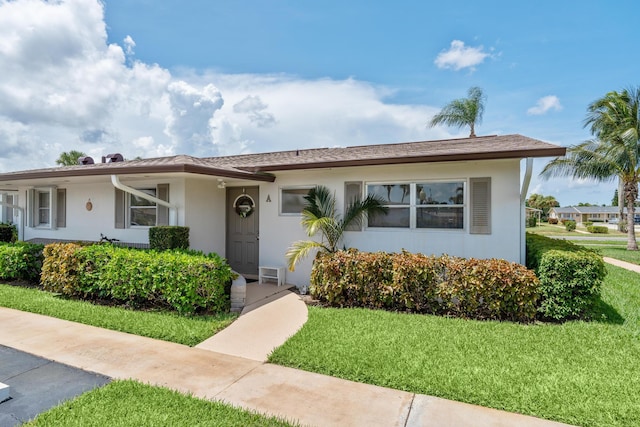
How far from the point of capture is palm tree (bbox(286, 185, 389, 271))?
25.1ft

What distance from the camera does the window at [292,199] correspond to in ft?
28.6

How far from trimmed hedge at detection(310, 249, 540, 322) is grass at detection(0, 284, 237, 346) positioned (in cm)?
212

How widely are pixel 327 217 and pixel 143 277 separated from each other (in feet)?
12.9

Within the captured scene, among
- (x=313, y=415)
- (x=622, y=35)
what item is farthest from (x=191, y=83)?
(x=622, y=35)

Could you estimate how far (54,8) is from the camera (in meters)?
8.27

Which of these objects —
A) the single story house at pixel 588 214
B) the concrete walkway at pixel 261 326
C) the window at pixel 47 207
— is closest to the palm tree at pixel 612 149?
the concrete walkway at pixel 261 326

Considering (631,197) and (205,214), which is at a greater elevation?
(631,197)

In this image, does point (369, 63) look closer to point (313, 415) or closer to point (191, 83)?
point (191, 83)

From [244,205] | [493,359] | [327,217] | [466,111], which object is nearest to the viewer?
[493,359]

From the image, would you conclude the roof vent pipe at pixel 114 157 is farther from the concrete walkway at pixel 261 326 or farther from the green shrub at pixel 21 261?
the concrete walkway at pixel 261 326

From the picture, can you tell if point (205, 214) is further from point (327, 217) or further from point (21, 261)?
point (21, 261)

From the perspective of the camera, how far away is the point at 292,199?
884 centimetres

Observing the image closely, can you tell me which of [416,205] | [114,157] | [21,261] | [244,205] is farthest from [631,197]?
[21,261]

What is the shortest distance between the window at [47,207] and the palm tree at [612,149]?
75.9 feet
